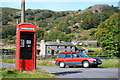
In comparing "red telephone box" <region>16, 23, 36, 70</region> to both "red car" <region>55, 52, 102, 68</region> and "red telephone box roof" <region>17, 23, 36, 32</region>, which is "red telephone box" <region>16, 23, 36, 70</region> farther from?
"red car" <region>55, 52, 102, 68</region>

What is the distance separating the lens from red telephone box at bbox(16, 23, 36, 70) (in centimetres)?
1509

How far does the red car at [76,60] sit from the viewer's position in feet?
71.1

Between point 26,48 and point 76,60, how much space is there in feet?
26.2

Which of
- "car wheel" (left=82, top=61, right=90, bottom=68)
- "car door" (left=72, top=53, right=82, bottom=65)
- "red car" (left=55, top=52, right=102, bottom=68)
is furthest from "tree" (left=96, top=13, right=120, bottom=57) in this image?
"car wheel" (left=82, top=61, right=90, bottom=68)

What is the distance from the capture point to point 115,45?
50938 millimetres

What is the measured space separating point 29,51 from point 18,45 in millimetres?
840

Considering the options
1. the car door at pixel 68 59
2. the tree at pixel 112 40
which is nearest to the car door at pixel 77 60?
the car door at pixel 68 59

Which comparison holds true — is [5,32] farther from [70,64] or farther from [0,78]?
[0,78]

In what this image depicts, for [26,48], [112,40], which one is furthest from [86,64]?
[112,40]

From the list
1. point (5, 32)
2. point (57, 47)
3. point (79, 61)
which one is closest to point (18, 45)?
point (79, 61)

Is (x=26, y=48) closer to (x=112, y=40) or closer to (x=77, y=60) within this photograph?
(x=77, y=60)

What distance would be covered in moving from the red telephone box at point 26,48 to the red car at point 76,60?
300 inches

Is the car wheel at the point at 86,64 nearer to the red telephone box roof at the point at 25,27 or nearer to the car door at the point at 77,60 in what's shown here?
the car door at the point at 77,60

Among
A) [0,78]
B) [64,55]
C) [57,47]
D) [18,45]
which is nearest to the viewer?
[0,78]
